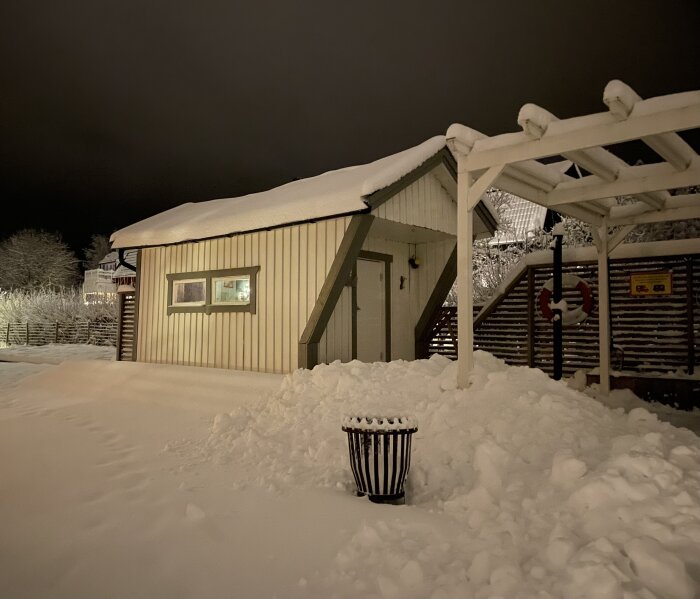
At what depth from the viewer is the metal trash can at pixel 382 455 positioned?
3.72m

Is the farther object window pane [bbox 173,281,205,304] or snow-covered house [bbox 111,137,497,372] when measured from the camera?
window pane [bbox 173,281,205,304]

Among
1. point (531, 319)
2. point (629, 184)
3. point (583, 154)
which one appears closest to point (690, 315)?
point (531, 319)

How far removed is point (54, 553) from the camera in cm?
284

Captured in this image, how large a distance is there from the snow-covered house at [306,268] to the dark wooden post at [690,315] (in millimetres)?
3622

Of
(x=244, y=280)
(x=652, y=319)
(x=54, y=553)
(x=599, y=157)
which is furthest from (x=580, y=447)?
(x=244, y=280)

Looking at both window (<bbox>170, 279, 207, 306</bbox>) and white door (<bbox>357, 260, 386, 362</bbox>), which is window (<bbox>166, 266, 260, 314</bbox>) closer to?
window (<bbox>170, 279, 207, 306</bbox>)

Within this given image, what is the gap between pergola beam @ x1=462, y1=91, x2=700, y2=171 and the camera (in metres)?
4.18

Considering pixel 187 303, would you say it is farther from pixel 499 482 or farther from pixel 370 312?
pixel 499 482

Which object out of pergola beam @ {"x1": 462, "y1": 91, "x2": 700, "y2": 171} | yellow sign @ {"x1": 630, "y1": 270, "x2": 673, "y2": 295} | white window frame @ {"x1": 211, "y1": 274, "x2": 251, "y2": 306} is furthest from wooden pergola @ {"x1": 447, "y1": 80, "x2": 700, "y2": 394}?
white window frame @ {"x1": 211, "y1": 274, "x2": 251, "y2": 306}

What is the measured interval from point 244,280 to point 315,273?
5.85 ft

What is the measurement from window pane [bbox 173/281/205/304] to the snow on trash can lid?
6285 millimetres

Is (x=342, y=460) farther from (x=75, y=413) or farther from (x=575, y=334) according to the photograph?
(x=575, y=334)

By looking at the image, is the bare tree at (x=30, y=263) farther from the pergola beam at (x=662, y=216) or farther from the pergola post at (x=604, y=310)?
the pergola beam at (x=662, y=216)

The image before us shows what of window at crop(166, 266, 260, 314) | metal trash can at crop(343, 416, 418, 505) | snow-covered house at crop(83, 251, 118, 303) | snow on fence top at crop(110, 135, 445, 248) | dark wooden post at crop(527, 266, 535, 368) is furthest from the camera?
snow-covered house at crop(83, 251, 118, 303)
